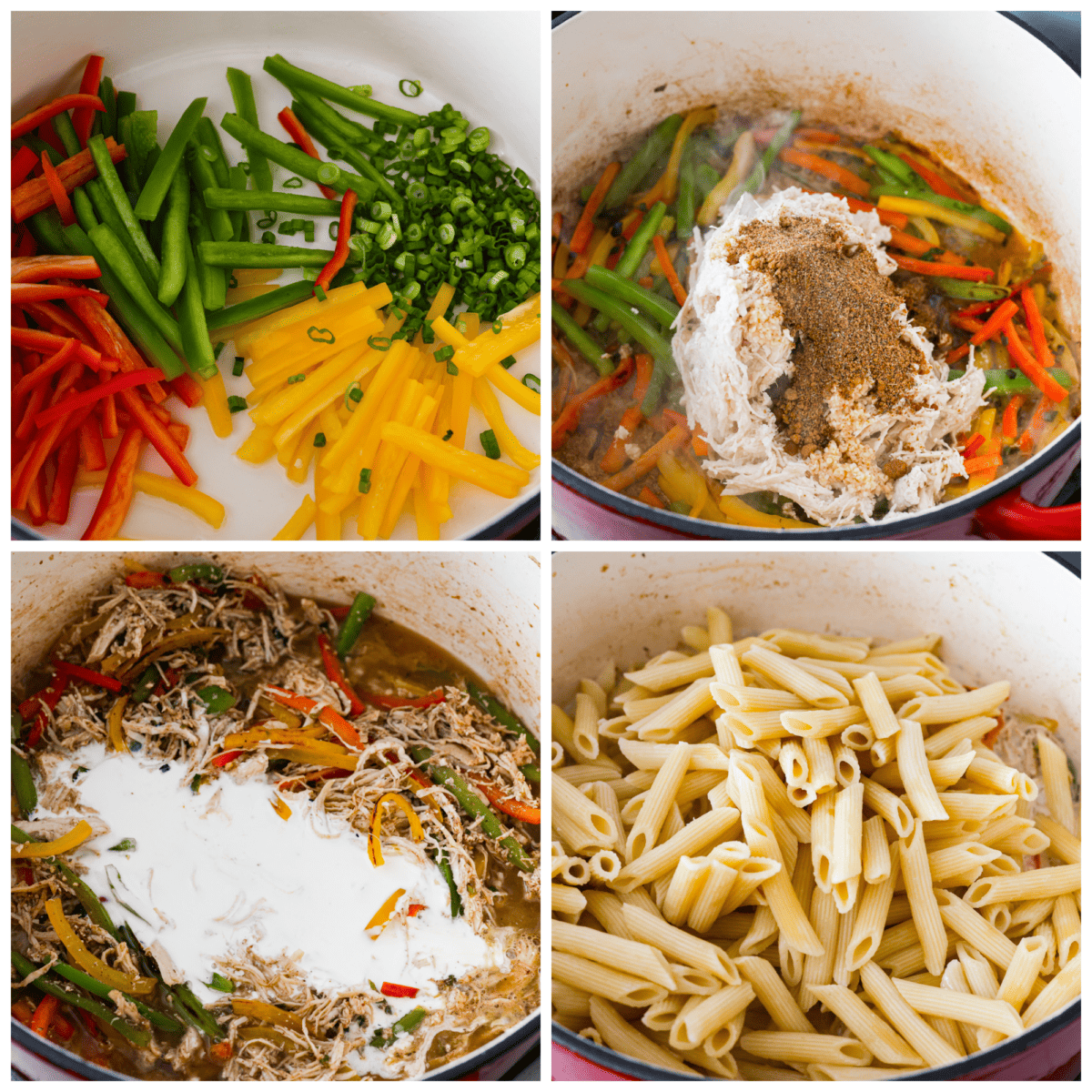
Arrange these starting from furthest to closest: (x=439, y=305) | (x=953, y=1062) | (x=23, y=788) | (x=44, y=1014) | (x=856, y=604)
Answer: (x=856, y=604) < (x=439, y=305) < (x=23, y=788) < (x=44, y=1014) < (x=953, y=1062)

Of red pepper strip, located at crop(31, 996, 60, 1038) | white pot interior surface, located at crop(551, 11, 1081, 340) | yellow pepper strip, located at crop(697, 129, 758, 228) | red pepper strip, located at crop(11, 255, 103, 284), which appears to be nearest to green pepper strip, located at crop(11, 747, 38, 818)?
red pepper strip, located at crop(31, 996, 60, 1038)

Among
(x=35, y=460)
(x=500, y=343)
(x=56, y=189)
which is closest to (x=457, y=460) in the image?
(x=500, y=343)

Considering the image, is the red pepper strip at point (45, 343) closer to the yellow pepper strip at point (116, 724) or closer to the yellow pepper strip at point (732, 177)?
the yellow pepper strip at point (116, 724)

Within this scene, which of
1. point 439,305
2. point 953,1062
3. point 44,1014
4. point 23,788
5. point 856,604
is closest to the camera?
point 953,1062

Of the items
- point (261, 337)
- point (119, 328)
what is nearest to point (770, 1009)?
point (261, 337)

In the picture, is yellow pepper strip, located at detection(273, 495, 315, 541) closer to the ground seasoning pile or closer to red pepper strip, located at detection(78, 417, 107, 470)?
red pepper strip, located at detection(78, 417, 107, 470)

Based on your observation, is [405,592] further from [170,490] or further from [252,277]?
[252,277]
